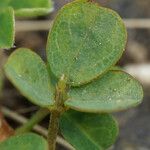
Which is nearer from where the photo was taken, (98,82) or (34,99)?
(34,99)

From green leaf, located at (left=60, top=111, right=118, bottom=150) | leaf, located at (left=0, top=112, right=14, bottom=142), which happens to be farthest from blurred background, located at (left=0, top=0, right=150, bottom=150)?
green leaf, located at (left=60, top=111, right=118, bottom=150)

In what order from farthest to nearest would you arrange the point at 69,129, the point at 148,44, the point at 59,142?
the point at 148,44 < the point at 59,142 < the point at 69,129

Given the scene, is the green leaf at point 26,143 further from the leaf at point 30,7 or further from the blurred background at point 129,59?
the blurred background at point 129,59

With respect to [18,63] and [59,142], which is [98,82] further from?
[59,142]

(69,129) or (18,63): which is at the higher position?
(18,63)

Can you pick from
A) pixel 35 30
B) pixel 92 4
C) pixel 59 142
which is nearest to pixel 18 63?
pixel 92 4

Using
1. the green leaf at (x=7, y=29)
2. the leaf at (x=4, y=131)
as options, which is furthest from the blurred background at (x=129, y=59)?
the green leaf at (x=7, y=29)
